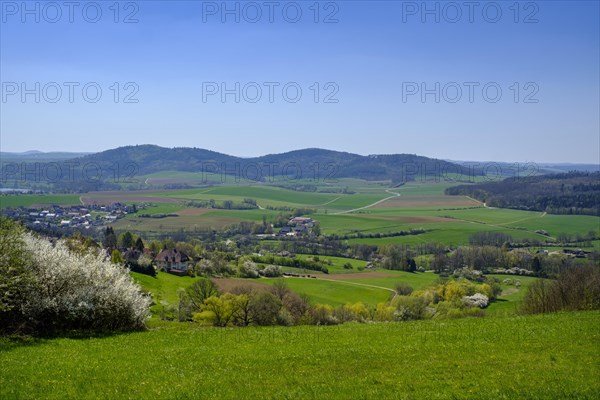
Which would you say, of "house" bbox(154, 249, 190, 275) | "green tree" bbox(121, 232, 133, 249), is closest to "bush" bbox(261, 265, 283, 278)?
"house" bbox(154, 249, 190, 275)

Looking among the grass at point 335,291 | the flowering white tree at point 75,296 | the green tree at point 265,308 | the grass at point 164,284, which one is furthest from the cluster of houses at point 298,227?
the flowering white tree at point 75,296

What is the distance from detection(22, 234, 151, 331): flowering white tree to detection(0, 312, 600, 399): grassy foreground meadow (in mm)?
2015

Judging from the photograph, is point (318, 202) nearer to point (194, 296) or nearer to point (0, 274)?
point (194, 296)

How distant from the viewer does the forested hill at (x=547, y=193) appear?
15238 cm

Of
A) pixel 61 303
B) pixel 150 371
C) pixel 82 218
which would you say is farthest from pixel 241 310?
pixel 82 218

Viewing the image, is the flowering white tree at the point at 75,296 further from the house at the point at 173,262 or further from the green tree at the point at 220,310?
the house at the point at 173,262

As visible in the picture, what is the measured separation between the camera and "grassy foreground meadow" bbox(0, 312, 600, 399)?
41.6 ft

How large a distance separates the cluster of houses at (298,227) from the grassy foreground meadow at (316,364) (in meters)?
105

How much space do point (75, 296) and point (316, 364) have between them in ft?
36.2

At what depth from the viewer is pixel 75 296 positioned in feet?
67.7

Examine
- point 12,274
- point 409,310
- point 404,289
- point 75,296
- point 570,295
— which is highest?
point 12,274

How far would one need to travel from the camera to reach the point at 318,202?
192 metres

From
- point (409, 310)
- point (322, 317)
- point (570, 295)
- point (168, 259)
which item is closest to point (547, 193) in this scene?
point (168, 259)

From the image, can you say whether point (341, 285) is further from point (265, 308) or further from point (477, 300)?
point (265, 308)
